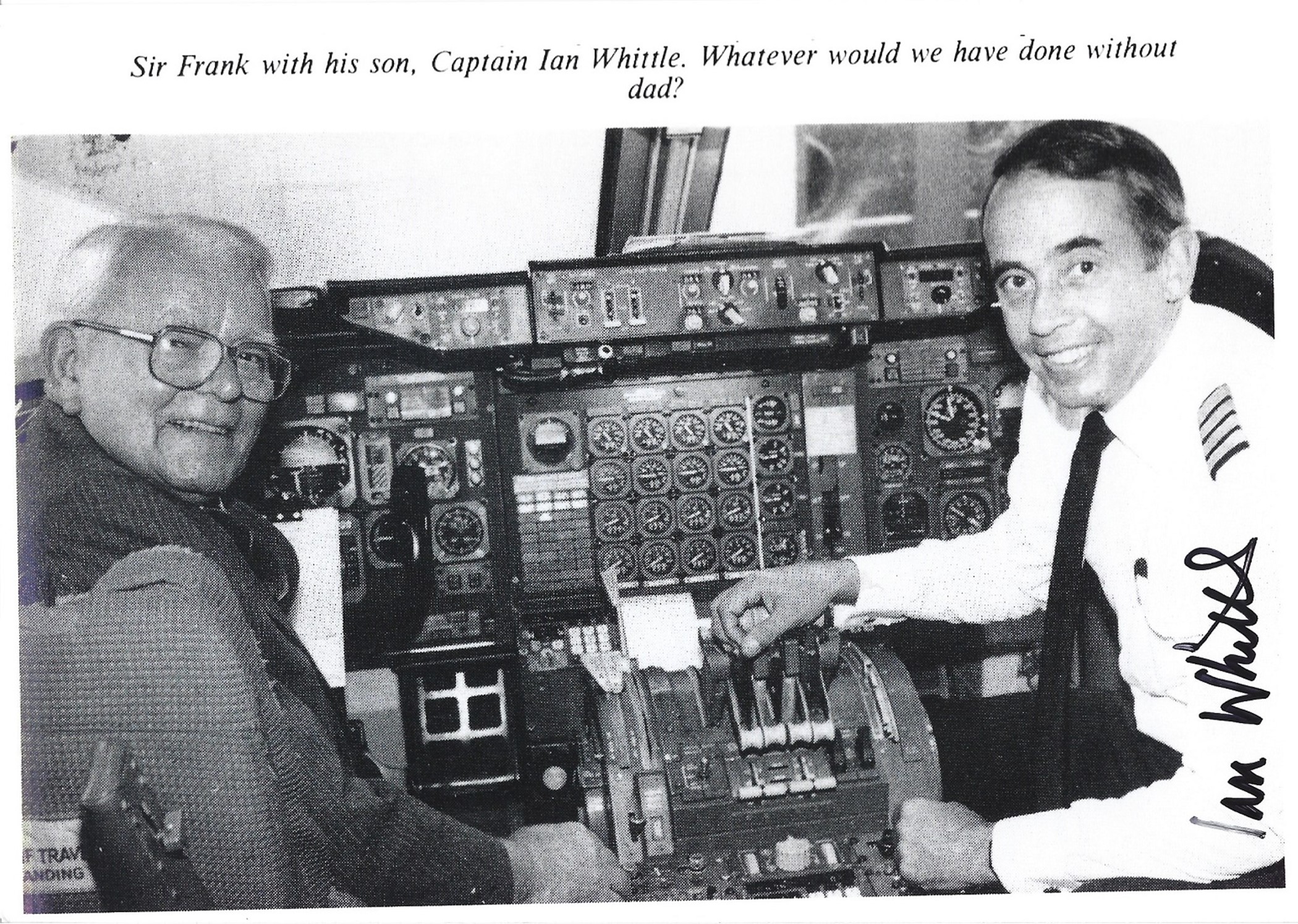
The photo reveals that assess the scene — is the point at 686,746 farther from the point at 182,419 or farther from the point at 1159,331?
the point at 1159,331

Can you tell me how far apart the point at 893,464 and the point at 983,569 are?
632 mm

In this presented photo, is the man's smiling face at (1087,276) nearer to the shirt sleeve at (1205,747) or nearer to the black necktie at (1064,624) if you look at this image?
the black necktie at (1064,624)

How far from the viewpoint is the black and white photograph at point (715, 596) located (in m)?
1.59

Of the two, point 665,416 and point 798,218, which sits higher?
point 798,218

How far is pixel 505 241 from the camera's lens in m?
2.30

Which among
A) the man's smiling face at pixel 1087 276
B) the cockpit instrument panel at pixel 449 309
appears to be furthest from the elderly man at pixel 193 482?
the man's smiling face at pixel 1087 276

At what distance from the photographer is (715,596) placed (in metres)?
2.29

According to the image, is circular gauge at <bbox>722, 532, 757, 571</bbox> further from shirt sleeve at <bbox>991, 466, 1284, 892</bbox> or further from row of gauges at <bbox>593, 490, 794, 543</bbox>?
shirt sleeve at <bbox>991, 466, 1284, 892</bbox>

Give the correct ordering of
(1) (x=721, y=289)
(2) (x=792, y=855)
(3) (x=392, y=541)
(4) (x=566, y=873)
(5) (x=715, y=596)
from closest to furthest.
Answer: (2) (x=792, y=855) < (4) (x=566, y=873) < (5) (x=715, y=596) < (1) (x=721, y=289) < (3) (x=392, y=541)

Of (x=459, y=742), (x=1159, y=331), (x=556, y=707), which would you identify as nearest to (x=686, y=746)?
(x=556, y=707)

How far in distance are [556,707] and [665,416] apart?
0.98m

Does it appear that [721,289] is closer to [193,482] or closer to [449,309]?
[449,309]
